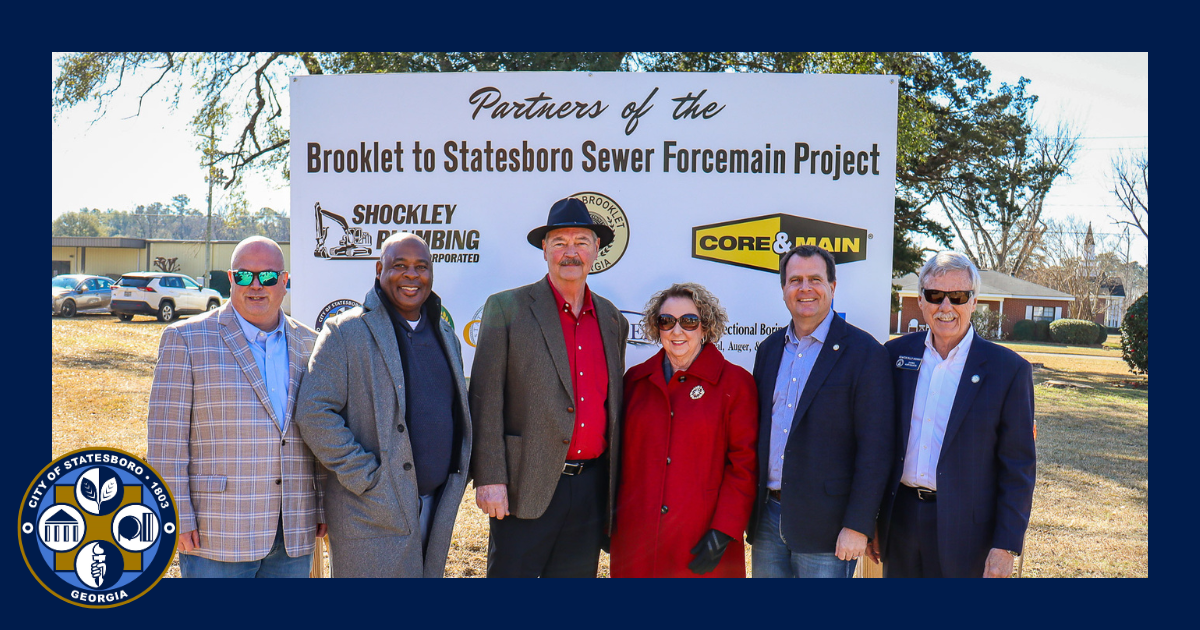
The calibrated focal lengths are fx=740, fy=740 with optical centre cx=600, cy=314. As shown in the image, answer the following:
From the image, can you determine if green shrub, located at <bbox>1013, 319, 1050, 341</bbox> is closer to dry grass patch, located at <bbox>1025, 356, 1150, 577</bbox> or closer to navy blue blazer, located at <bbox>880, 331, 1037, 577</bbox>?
dry grass patch, located at <bbox>1025, 356, 1150, 577</bbox>

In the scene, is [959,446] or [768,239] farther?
[768,239]

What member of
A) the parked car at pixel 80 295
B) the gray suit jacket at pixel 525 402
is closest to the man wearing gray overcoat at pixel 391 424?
the gray suit jacket at pixel 525 402

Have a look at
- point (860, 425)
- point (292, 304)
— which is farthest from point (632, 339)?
point (292, 304)

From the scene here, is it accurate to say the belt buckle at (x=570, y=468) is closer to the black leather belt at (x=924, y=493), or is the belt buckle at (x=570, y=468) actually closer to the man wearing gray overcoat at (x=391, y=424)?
the man wearing gray overcoat at (x=391, y=424)

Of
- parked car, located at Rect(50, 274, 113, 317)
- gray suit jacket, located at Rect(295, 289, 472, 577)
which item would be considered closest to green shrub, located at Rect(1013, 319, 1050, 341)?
gray suit jacket, located at Rect(295, 289, 472, 577)

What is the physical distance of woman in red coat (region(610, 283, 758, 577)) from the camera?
2979 millimetres

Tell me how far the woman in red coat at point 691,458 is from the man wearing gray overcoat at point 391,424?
77cm

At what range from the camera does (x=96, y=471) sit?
2.81 meters

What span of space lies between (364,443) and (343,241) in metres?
1.82

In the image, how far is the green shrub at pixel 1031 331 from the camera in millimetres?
29828

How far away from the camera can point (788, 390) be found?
3037 millimetres

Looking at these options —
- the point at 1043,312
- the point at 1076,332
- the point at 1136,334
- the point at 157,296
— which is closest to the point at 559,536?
the point at 1136,334

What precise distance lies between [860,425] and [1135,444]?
32.9 ft

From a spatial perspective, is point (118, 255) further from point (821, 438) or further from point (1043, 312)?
point (1043, 312)
